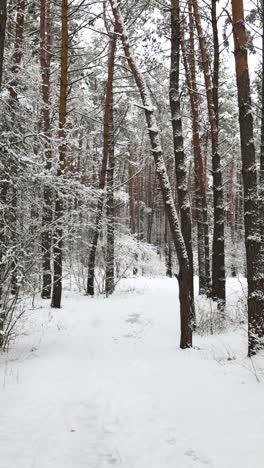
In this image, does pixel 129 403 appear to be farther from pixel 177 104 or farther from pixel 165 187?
pixel 177 104

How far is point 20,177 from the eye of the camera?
7043mm

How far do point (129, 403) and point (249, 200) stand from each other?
3293 millimetres

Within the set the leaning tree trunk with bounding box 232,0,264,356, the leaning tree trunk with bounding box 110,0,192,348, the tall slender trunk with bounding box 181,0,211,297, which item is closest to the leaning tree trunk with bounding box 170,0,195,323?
the leaning tree trunk with bounding box 110,0,192,348

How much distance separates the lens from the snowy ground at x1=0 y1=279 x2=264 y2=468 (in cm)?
404

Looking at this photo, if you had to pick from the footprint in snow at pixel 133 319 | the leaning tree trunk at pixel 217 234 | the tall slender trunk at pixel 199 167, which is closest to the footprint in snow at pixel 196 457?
the footprint in snow at pixel 133 319

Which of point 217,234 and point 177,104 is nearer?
point 177,104

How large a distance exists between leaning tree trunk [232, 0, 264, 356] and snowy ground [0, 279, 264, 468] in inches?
22.9

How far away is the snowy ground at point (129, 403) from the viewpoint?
4039 mm

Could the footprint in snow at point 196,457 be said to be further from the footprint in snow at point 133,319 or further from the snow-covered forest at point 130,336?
the footprint in snow at point 133,319

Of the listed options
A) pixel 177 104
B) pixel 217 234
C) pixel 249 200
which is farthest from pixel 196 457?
pixel 217 234

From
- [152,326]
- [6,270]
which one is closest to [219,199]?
[152,326]

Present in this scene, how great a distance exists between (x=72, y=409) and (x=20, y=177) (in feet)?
11.7

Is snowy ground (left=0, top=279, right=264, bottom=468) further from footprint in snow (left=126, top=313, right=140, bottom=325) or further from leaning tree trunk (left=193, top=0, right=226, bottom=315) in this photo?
leaning tree trunk (left=193, top=0, right=226, bottom=315)

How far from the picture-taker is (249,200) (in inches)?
263
